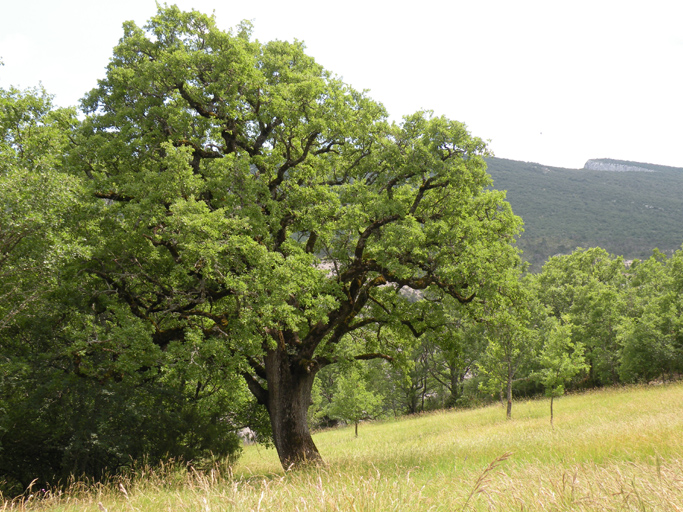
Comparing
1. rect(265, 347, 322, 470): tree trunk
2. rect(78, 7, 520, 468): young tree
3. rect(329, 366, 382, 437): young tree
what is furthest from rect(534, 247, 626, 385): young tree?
rect(265, 347, 322, 470): tree trunk

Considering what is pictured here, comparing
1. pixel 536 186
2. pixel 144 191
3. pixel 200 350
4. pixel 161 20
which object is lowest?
pixel 200 350

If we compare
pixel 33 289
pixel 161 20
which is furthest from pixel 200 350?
pixel 161 20

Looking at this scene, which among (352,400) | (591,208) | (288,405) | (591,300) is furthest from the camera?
(591,208)

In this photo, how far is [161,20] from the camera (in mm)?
13086

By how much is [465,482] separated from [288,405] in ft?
28.5

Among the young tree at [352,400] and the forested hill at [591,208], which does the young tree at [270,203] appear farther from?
the forested hill at [591,208]

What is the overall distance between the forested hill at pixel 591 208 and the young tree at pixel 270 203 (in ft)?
249

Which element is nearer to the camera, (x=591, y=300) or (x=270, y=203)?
(x=270, y=203)

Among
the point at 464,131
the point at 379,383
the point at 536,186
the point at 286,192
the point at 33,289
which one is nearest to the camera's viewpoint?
the point at 33,289

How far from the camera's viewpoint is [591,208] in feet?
434

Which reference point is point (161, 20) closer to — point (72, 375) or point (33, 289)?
point (33, 289)

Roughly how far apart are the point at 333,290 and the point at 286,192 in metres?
3.39

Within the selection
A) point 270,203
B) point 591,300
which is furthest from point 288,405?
point 591,300

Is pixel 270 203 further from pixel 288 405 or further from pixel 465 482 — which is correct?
pixel 465 482
